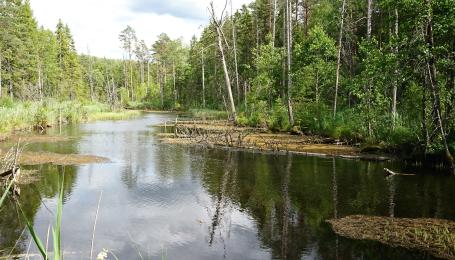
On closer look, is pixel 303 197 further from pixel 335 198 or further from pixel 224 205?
pixel 224 205

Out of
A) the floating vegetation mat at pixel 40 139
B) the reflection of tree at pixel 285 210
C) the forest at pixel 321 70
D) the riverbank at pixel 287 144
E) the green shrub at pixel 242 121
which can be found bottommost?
the reflection of tree at pixel 285 210

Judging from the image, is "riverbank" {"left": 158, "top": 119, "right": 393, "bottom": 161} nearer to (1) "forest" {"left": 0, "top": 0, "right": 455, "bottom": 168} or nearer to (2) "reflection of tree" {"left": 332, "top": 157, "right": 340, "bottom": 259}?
(1) "forest" {"left": 0, "top": 0, "right": 455, "bottom": 168}

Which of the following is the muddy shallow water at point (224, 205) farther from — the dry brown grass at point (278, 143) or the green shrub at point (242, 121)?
the green shrub at point (242, 121)

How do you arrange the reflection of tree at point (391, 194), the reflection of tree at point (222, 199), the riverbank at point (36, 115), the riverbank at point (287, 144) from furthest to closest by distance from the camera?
the riverbank at point (36, 115) → the riverbank at point (287, 144) → the reflection of tree at point (391, 194) → the reflection of tree at point (222, 199)


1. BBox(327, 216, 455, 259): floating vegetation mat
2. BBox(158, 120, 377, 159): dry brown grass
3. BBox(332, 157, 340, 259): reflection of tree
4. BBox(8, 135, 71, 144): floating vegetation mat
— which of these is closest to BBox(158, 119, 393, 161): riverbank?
BBox(158, 120, 377, 159): dry brown grass

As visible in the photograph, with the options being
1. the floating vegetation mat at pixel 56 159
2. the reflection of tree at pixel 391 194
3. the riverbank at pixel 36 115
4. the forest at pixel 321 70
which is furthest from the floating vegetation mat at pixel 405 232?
the riverbank at pixel 36 115

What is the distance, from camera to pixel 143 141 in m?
24.9

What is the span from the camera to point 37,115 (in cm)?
3025

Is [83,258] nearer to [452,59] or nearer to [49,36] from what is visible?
[452,59]

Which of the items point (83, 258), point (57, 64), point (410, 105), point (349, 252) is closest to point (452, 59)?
point (410, 105)

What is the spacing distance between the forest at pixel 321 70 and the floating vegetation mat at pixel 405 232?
3.65 meters

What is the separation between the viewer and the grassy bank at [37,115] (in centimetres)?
2657

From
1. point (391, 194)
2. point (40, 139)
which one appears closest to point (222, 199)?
point (391, 194)

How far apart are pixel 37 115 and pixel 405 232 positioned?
28.2m
